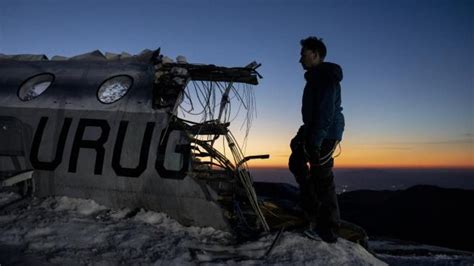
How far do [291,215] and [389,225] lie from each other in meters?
19.9

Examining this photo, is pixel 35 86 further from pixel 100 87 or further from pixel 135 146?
pixel 135 146

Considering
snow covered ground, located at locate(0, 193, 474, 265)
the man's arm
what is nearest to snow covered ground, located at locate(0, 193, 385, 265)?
snow covered ground, located at locate(0, 193, 474, 265)

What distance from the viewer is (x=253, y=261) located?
454cm

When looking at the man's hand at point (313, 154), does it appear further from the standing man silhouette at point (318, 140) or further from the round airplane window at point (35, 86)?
the round airplane window at point (35, 86)

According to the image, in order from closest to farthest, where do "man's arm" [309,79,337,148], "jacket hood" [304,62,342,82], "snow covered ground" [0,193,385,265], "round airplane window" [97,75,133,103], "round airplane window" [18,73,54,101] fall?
"snow covered ground" [0,193,385,265]
"man's arm" [309,79,337,148]
"jacket hood" [304,62,342,82]
"round airplane window" [97,75,133,103]
"round airplane window" [18,73,54,101]

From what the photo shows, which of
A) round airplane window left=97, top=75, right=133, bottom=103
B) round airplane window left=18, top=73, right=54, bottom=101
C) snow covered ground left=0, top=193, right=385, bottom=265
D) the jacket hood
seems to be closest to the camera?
snow covered ground left=0, top=193, right=385, bottom=265

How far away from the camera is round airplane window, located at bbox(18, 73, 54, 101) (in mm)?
7234

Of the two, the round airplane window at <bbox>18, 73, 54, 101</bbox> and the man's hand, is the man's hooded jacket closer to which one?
the man's hand

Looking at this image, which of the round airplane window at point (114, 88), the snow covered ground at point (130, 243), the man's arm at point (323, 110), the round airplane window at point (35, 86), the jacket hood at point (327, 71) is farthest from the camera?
the round airplane window at point (35, 86)

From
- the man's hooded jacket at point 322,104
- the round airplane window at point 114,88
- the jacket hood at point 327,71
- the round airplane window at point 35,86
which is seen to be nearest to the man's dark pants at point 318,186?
the man's hooded jacket at point 322,104

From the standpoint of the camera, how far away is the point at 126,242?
4.84 metres

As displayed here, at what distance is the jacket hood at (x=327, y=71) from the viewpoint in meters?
5.18

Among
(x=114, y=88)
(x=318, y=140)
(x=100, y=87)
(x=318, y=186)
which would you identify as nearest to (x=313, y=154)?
(x=318, y=140)

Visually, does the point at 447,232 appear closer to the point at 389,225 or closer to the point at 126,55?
the point at 389,225
